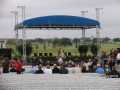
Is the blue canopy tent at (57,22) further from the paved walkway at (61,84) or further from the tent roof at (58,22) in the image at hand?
the paved walkway at (61,84)

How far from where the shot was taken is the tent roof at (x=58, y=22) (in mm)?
28453

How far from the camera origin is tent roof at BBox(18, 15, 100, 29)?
28453 millimetres

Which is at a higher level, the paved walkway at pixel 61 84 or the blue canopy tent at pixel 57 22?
the paved walkway at pixel 61 84

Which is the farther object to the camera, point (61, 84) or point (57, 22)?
point (57, 22)

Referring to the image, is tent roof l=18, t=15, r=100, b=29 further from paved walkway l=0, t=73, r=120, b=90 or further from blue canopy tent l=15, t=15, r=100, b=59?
paved walkway l=0, t=73, r=120, b=90

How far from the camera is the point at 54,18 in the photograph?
2894 centimetres

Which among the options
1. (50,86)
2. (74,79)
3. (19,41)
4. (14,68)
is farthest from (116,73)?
(19,41)

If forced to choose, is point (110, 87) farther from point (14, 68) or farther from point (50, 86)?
point (14, 68)

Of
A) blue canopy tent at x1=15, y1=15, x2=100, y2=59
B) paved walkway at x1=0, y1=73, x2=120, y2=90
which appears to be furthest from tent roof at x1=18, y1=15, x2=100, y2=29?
paved walkway at x1=0, y1=73, x2=120, y2=90

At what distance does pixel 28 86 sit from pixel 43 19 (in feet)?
51.6

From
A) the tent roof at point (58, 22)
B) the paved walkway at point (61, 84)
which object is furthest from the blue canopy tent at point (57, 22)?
the paved walkway at point (61, 84)

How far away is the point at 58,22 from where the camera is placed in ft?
94.7

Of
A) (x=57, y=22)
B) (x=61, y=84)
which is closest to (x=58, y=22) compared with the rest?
(x=57, y=22)

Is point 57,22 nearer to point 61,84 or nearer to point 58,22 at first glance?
point 58,22
